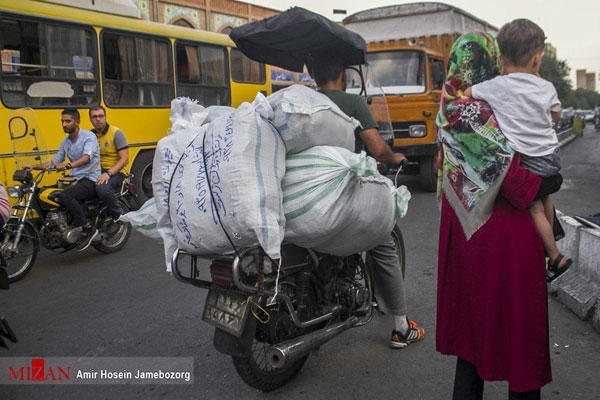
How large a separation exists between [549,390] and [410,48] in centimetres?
758

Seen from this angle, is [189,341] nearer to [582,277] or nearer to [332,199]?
[332,199]

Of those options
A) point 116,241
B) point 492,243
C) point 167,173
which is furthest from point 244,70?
point 492,243

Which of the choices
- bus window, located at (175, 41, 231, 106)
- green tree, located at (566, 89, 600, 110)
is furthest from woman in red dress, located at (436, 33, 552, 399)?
green tree, located at (566, 89, 600, 110)

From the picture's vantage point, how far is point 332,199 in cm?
253

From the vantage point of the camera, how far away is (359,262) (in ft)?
10.9

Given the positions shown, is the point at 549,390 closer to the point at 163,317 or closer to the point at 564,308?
the point at 564,308

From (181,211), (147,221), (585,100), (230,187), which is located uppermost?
(585,100)

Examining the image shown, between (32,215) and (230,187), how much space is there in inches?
170

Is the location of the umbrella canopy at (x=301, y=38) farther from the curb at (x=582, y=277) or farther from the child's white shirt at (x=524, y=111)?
the curb at (x=582, y=277)

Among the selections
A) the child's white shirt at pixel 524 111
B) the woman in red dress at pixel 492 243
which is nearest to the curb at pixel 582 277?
the woman in red dress at pixel 492 243

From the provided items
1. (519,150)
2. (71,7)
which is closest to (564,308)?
(519,150)

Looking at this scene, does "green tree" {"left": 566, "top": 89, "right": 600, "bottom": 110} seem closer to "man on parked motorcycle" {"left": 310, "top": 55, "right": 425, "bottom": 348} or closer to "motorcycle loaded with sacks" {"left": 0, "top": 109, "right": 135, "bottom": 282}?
"motorcycle loaded with sacks" {"left": 0, "top": 109, "right": 135, "bottom": 282}

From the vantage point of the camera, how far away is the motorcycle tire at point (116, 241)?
6316 millimetres

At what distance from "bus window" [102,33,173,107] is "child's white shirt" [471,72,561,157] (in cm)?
763
